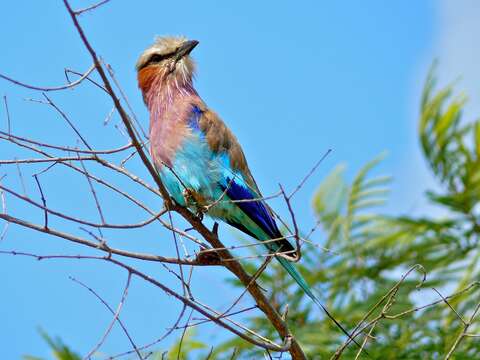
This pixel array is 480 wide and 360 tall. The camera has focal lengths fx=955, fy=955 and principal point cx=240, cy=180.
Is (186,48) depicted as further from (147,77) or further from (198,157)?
(198,157)

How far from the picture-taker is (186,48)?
5.20 m

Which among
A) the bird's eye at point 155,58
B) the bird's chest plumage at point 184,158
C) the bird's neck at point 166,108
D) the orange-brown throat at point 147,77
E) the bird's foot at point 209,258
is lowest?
the bird's foot at point 209,258

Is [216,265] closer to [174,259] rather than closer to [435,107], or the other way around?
[174,259]

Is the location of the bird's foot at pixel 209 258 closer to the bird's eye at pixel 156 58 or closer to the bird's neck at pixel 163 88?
the bird's neck at pixel 163 88

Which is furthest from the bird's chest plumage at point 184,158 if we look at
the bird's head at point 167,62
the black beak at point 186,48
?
the black beak at point 186,48

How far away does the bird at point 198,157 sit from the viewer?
4.42 metres

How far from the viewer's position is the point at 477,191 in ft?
21.1

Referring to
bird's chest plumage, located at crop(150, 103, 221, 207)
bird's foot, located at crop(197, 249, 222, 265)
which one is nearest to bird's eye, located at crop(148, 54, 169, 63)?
bird's chest plumage, located at crop(150, 103, 221, 207)

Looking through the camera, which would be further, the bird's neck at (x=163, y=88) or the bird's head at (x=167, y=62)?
the bird's head at (x=167, y=62)

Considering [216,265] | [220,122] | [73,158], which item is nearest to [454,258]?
[220,122]

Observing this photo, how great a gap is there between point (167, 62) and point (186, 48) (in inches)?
5.2

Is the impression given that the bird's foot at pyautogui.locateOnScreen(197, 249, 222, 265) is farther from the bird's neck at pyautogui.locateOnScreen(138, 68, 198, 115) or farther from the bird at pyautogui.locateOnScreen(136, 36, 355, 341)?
the bird's neck at pyautogui.locateOnScreen(138, 68, 198, 115)

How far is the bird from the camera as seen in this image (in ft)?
14.5

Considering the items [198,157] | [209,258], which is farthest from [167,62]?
[209,258]
